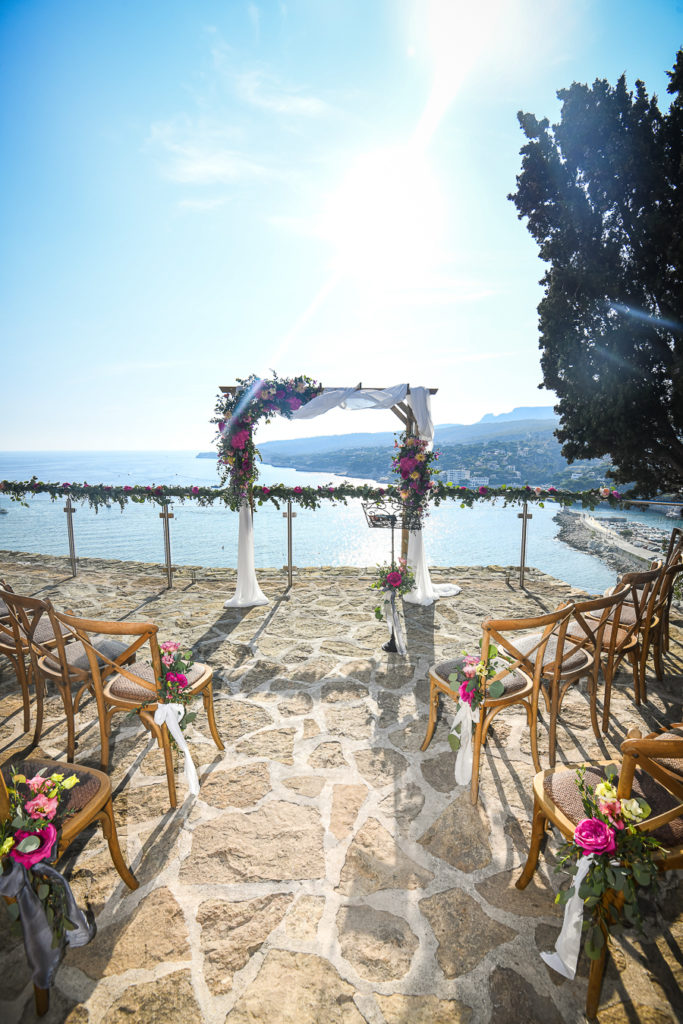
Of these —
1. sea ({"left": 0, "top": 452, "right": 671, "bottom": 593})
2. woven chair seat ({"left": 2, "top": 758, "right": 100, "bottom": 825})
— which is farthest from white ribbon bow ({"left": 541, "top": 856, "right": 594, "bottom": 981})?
sea ({"left": 0, "top": 452, "right": 671, "bottom": 593})

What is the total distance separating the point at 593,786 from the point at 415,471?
16.2 ft

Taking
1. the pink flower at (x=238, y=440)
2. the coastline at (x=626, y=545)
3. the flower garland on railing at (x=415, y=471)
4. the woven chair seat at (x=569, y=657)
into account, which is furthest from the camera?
the coastline at (x=626, y=545)

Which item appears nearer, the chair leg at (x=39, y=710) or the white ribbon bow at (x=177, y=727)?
the white ribbon bow at (x=177, y=727)

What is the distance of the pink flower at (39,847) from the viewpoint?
1.61m

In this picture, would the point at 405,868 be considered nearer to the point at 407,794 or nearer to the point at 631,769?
the point at 407,794

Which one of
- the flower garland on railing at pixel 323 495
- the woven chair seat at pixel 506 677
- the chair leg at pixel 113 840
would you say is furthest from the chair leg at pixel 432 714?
the flower garland on railing at pixel 323 495

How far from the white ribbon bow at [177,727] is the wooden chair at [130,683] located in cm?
8

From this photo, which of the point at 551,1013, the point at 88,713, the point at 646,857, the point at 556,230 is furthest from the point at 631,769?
the point at 556,230

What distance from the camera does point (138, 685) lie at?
117 inches

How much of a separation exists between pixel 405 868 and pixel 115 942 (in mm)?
1376

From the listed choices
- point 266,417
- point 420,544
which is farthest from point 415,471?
point 266,417

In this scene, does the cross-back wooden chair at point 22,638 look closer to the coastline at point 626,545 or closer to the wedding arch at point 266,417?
the wedding arch at point 266,417

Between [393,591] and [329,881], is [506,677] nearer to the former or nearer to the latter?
[329,881]

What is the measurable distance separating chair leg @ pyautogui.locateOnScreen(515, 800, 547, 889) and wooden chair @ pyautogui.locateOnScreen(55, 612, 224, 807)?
1978mm
